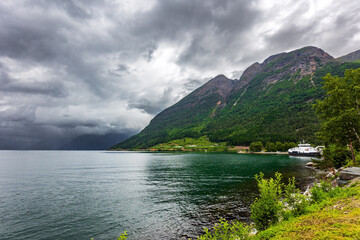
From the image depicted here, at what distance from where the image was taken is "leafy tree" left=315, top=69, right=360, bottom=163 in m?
39.7

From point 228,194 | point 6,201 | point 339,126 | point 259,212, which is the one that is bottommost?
point 228,194

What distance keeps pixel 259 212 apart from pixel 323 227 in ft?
19.3

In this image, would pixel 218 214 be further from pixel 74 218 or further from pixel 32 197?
pixel 32 197

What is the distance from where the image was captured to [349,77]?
44.0 meters

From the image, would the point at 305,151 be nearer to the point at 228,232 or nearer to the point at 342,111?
the point at 342,111

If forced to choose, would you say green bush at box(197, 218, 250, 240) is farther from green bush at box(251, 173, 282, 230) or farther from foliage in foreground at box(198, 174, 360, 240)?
green bush at box(251, 173, 282, 230)

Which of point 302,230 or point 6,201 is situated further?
point 6,201

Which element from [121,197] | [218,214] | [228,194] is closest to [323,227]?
[218,214]

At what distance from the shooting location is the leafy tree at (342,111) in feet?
130

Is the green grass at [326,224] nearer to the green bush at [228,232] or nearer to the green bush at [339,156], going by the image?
the green bush at [228,232]

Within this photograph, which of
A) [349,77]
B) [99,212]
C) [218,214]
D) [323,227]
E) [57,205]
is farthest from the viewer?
[349,77]

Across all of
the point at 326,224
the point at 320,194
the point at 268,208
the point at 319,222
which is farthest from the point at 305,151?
the point at 326,224

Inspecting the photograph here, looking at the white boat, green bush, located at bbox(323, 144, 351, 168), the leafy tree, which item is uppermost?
the leafy tree

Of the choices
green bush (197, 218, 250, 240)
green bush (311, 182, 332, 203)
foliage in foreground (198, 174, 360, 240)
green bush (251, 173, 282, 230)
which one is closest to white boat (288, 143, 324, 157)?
green bush (311, 182, 332, 203)
